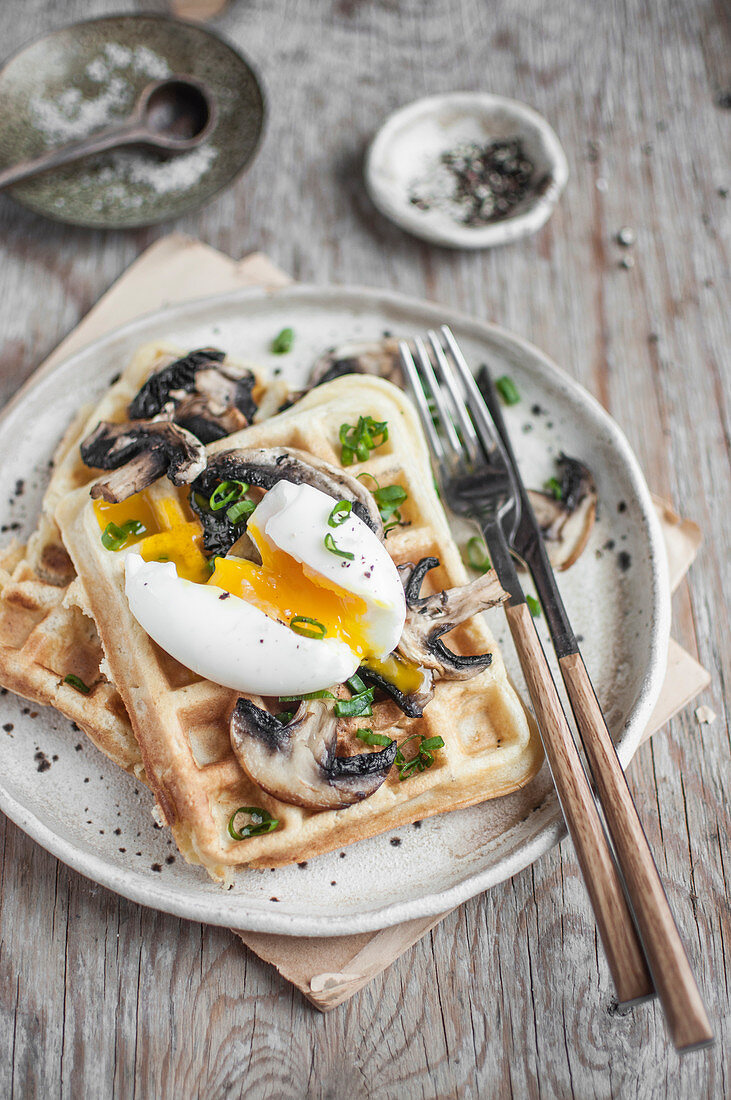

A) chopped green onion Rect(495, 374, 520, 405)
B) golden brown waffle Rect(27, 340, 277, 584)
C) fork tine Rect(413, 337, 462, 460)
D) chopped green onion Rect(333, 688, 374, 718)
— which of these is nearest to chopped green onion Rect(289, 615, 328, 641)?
chopped green onion Rect(333, 688, 374, 718)

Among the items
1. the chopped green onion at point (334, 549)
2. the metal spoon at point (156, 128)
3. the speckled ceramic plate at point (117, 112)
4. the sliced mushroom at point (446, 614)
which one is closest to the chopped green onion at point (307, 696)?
the sliced mushroom at point (446, 614)

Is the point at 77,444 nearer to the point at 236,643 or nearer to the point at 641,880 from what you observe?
the point at 236,643

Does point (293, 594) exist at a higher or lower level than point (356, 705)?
higher

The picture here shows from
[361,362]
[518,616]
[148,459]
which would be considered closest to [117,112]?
[361,362]

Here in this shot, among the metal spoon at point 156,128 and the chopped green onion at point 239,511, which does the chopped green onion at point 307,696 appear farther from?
the metal spoon at point 156,128

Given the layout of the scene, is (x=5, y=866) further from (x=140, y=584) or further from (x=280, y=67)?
(x=280, y=67)

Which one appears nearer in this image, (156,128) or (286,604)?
(286,604)
